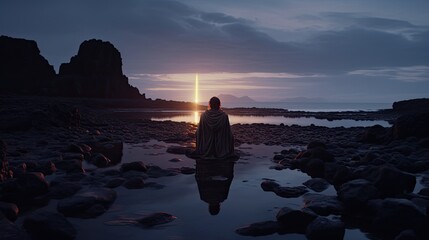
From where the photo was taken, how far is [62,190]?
7.55m

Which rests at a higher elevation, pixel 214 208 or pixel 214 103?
pixel 214 103

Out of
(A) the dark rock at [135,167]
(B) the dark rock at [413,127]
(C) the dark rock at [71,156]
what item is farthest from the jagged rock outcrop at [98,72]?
(A) the dark rock at [135,167]

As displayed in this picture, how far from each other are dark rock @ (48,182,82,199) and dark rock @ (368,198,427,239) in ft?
18.3

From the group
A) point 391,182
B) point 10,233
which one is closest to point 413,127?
point 391,182

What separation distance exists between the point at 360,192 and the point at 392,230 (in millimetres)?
1330

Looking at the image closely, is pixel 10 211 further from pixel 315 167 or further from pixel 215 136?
pixel 315 167

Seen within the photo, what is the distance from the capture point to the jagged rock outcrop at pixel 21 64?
125 metres

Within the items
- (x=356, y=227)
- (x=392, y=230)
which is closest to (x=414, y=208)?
(x=392, y=230)

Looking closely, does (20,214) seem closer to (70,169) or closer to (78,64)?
(70,169)

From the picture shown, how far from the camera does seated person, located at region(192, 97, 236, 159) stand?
12.8m

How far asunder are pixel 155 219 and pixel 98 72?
13403 cm

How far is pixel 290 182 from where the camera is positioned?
9.38 meters

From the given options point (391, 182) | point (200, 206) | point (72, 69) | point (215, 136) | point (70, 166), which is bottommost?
point (200, 206)

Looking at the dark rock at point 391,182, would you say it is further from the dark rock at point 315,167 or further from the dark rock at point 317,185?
the dark rock at point 315,167
